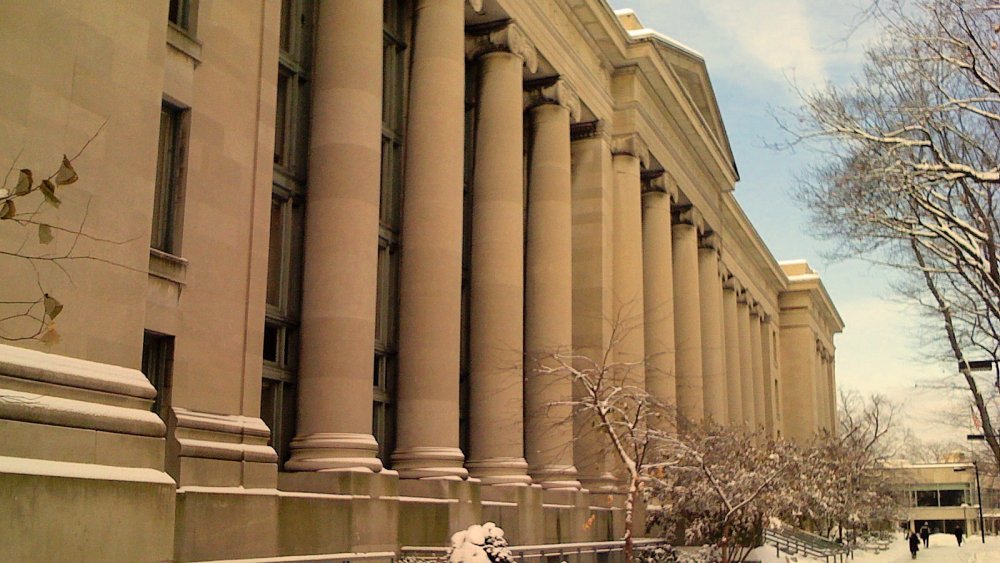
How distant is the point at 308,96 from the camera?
24.8m

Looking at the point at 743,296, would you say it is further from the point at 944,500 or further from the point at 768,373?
the point at 944,500

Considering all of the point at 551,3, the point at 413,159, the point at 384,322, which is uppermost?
the point at 551,3

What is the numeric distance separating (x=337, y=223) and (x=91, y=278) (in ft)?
33.2

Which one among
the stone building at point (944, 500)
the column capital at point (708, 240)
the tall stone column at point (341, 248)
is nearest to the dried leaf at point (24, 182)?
the tall stone column at point (341, 248)

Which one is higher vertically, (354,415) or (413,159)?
(413,159)

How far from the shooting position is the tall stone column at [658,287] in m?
42.5

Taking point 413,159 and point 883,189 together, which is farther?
point 413,159

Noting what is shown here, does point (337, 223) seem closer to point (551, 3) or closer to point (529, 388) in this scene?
point (529, 388)

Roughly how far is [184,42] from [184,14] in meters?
0.85

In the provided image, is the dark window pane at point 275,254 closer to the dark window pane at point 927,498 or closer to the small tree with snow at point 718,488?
the small tree with snow at point 718,488

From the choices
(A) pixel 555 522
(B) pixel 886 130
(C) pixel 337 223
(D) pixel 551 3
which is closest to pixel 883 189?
(B) pixel 886 130

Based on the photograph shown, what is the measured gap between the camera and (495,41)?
104ft

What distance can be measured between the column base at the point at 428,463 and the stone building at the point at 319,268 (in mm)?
90

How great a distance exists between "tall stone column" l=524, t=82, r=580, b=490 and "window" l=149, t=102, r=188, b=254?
596 inches
